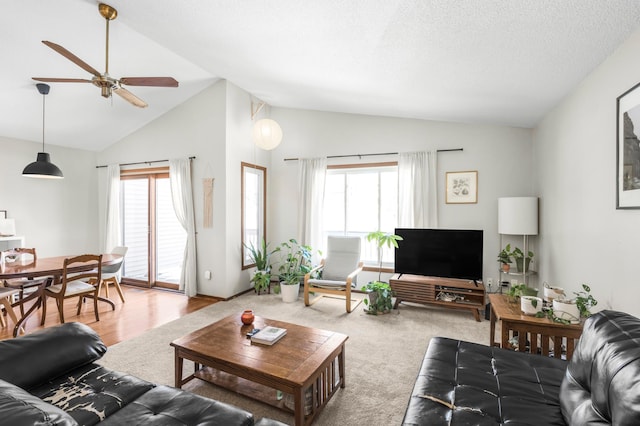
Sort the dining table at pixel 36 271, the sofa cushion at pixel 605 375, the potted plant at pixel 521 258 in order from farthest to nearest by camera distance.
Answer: the potted plant at pixel 521 258
the dining table at pixel 36 271
the sofa cushion at pixel 605 375

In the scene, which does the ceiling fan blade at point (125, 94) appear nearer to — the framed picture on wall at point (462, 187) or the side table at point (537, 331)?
the side table at point (537, 331)

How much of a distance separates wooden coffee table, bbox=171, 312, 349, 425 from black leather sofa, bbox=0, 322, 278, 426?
0.42m

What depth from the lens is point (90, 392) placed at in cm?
147

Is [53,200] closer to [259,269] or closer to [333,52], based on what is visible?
[259,269]

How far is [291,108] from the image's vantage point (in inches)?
212

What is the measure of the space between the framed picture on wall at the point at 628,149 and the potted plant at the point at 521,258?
6.38ft

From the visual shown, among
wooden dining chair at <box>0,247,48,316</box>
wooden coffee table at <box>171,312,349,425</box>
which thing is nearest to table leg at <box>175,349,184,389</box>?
wooden coffee table at <box>171,312,349,425</box>

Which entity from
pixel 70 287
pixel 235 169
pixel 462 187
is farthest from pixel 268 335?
pixel 462 187

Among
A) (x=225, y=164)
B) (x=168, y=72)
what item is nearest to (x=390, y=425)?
(x=225, y=164)

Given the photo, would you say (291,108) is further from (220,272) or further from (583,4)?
(583,4)

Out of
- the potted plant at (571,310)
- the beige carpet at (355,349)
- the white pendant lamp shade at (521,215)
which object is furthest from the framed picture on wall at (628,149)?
the beige carpet at (355,349)

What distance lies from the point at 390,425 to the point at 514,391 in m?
0.80

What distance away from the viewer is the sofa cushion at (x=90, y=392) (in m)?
1.33

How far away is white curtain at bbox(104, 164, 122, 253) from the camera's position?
5.59m
